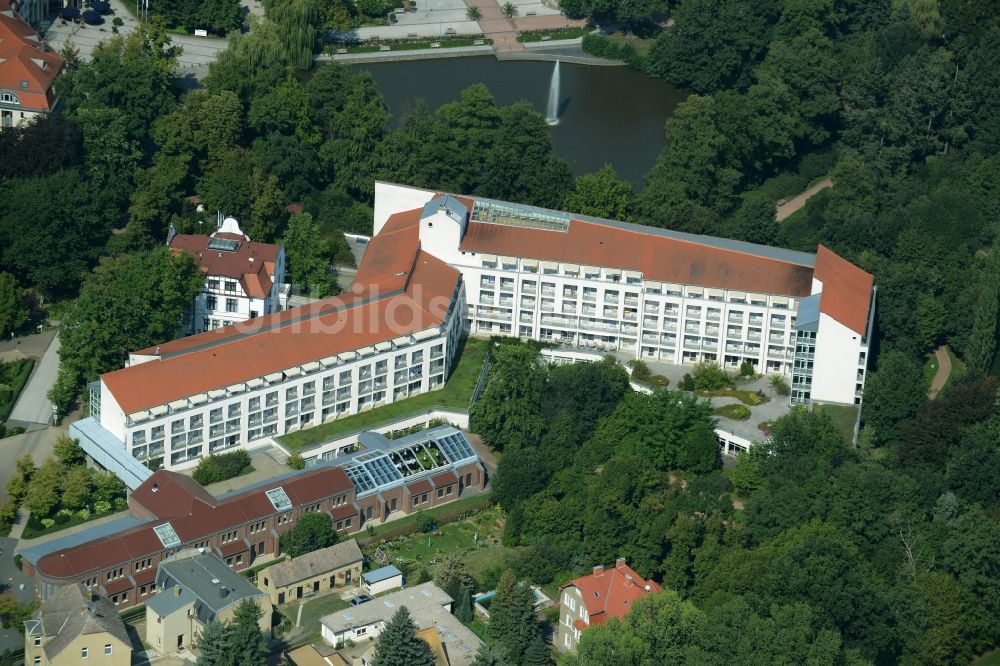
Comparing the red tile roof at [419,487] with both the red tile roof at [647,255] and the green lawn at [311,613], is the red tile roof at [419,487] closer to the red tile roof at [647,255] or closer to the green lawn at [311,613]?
the green lawn at [311,613]

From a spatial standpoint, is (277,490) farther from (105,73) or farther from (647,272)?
(105,73)

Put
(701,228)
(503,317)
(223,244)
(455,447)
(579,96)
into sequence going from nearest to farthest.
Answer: (455,447) < (223,244) < (503,317) < (701,228) < (579,96)

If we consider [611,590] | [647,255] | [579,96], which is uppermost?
[579,96]

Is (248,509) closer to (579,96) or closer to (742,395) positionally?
(742,395)

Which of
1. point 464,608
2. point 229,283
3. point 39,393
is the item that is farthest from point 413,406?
point 39,393

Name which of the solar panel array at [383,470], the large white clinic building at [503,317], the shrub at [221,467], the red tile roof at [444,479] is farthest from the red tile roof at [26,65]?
the red tile roof at [444,479]

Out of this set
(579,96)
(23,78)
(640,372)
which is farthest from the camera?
(579,96)
